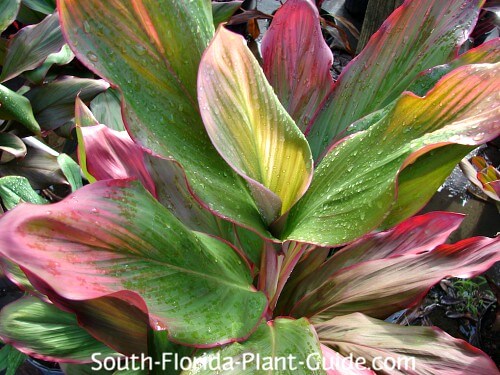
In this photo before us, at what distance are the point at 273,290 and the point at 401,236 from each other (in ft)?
0.66

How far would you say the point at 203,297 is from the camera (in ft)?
1.84

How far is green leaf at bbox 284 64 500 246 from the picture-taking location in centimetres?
48

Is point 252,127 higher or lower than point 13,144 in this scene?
higher

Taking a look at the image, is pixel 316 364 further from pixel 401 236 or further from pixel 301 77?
pixel 301 77

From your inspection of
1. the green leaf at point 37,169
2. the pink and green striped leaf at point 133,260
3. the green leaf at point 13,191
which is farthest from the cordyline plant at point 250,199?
the green leaf at point 37,169

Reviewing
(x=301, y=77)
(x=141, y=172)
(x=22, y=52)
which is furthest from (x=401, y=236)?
(x=22, y=52)

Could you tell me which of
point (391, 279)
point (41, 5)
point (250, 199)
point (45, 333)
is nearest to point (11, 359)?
point (45, 333)

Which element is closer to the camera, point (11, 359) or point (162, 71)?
point (162, 71)

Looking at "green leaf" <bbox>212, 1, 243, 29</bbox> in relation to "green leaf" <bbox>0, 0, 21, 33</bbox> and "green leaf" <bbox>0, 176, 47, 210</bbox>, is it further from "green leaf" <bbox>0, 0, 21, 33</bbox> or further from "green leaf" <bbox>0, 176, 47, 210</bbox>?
"green leaf" <bbox>0, 176, 47, 210</bbox>

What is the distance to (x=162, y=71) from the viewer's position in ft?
1.89

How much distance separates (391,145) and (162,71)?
0.27m

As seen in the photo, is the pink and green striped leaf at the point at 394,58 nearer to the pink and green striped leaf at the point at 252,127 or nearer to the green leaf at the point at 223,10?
the pink and green striped leaf at the point at 252,127

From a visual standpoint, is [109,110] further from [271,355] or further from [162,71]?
[271,355]

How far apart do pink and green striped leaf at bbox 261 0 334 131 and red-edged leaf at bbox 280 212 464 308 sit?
0.20 meters
